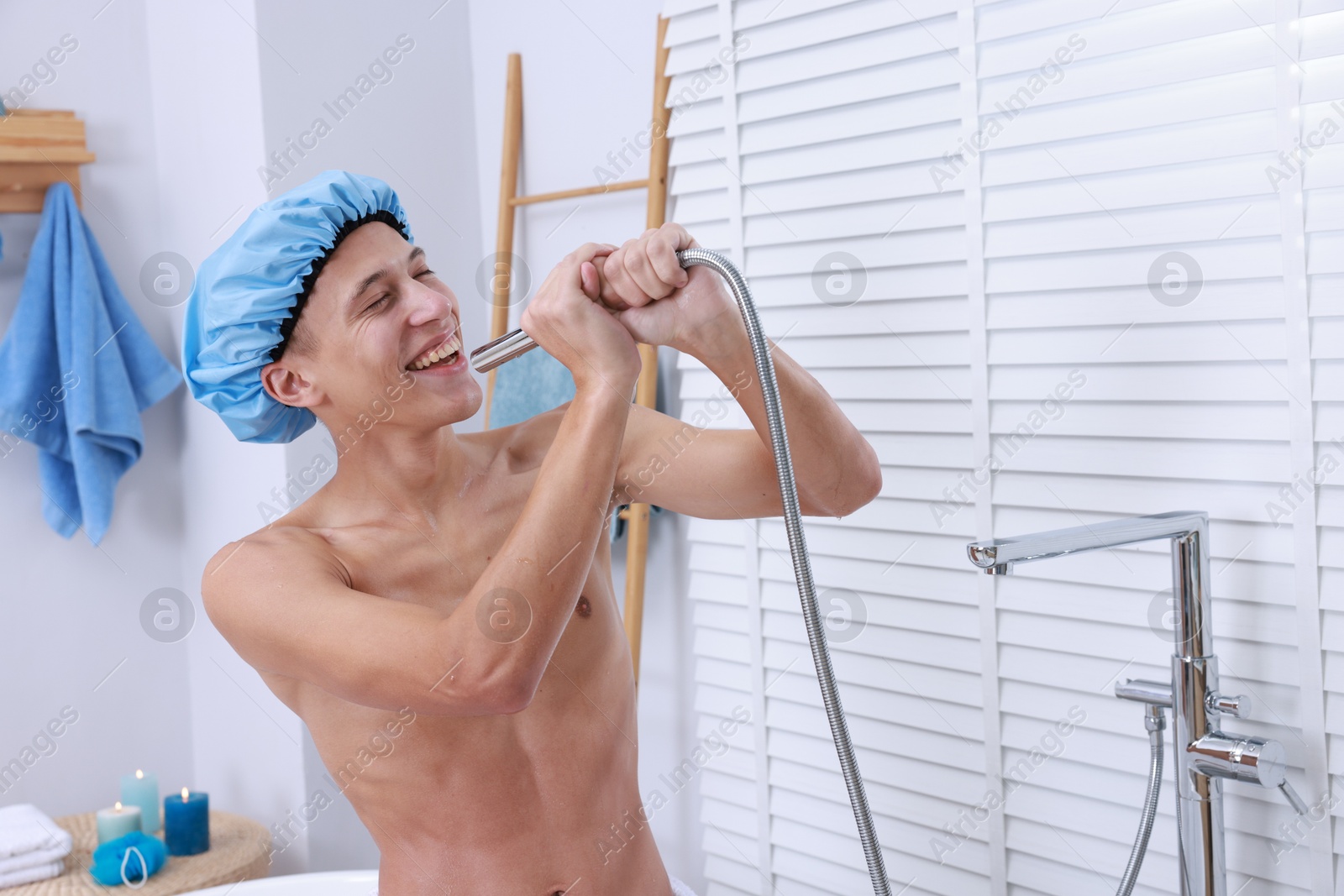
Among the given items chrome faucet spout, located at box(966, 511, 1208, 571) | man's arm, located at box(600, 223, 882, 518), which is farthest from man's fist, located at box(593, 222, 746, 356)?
chrome faucet spout, located at box(966, 511, 1208, 571)

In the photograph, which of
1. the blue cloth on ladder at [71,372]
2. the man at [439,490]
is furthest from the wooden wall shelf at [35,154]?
the man at [439,490]

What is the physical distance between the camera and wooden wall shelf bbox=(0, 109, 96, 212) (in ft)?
6.50

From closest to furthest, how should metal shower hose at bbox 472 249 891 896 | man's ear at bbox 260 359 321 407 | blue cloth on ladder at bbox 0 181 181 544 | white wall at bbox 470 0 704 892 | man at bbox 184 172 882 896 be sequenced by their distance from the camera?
metal shower hose at bbox 472 249 891 896 → man at bbox 184 172 882 896 → man's ear at bbox 260 359 321 407 → white wall at bbox 470 0 704 892 → blue cloth on ladder at bbox 0 181 181 544

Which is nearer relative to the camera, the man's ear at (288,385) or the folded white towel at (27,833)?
the man's ear at (288,385)

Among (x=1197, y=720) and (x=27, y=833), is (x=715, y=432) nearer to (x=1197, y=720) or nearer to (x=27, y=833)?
(x=1197, y=720)

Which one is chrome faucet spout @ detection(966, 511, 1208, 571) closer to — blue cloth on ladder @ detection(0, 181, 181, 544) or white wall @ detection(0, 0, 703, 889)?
white wall @ detection(0, 0, 703, 889)

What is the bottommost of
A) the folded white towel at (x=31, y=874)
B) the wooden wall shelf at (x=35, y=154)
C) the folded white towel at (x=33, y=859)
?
the folded white towel at (x=31, y=874)

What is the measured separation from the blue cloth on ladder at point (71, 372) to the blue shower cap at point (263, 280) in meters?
0.92

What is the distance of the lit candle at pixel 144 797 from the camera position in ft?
6.71

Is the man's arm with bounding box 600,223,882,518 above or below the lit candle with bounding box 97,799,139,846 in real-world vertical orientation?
above

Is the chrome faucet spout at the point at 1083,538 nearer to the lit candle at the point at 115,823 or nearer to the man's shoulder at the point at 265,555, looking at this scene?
the man's shoulder at the point at 265,555

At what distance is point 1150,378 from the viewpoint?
1.25 m

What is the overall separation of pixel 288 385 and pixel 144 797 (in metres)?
1.17

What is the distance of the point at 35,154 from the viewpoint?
200cm
